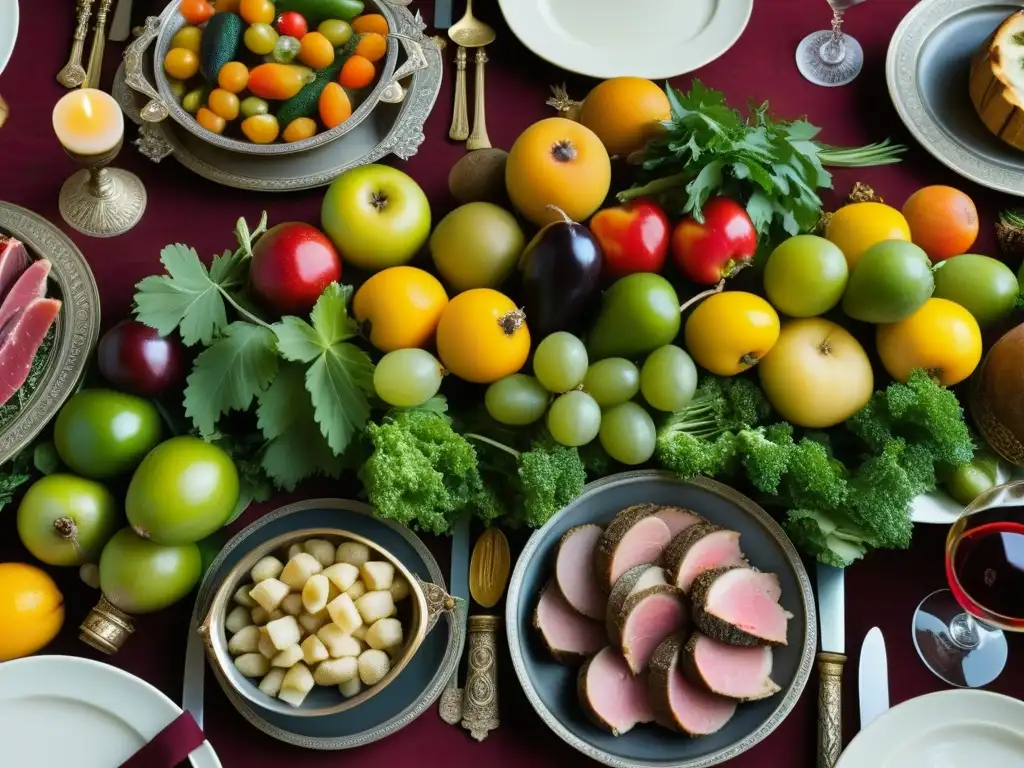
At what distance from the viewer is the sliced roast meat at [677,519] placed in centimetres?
99

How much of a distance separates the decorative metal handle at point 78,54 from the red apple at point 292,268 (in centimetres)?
40

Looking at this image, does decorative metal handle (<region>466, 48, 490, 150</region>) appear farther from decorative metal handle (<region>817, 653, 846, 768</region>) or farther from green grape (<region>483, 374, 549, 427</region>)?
decorative metal handle (<region>817, 653, 846, 768</region>)

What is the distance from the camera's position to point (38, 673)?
2.92 feet

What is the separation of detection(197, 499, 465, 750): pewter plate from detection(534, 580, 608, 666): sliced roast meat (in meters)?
0.09

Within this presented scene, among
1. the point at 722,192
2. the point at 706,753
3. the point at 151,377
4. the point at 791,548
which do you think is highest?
the point at 722,192

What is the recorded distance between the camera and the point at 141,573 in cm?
91

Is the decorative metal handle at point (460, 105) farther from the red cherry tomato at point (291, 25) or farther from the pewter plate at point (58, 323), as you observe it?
the pewter plate at point (58, 323)

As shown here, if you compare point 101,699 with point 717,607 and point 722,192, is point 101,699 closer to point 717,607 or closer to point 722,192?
point 717,607

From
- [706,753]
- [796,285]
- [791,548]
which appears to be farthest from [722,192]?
[706,753]

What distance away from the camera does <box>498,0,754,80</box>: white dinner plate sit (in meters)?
1.21

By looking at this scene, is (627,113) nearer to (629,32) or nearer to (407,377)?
(629,32)

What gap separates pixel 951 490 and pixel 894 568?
0.11 metres

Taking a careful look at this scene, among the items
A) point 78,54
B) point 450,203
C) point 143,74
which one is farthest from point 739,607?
point 78,54

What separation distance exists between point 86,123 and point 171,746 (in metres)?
0.69
